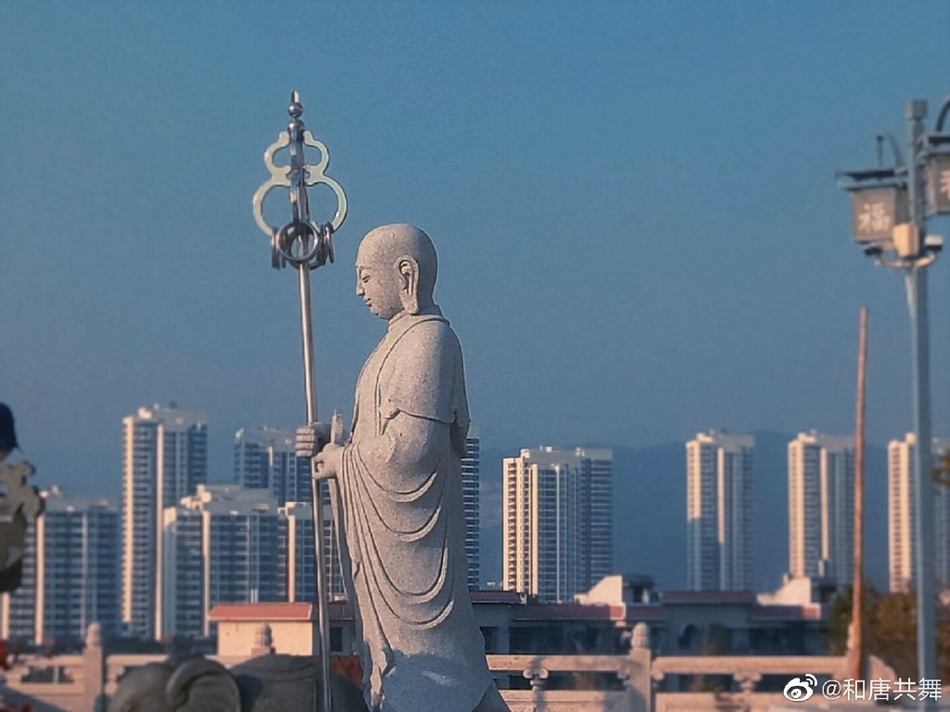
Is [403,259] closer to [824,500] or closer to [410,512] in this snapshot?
[410,512]

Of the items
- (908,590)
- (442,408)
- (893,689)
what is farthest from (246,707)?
(908,590)

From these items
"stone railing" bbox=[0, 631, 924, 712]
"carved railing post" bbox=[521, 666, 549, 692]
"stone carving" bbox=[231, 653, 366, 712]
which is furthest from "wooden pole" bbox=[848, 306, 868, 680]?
"stone carving" bbox=[231, 653, 366, 712]

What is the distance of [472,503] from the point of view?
544 centimetres

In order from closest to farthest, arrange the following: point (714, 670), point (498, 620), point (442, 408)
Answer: point (442, 408) < point (498, 620) < point (714, 670)

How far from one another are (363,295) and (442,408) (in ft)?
1.26

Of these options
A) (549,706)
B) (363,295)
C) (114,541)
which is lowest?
(549,706)

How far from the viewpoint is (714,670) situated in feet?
22.2

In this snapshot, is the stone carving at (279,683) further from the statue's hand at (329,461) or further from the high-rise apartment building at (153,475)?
the high-rise apartment building at (153,475)

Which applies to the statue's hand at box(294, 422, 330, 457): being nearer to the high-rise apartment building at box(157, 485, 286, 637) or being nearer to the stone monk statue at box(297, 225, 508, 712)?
the stone monk statue at box(297, 225, 508, 712)

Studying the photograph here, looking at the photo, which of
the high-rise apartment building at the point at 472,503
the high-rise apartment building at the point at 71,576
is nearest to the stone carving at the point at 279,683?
the high-rise apartment building at the point at 472,503

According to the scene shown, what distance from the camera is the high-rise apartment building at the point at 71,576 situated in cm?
552

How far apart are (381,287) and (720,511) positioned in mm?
6614

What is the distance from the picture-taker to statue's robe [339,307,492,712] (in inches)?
182

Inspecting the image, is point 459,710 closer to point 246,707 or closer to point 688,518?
point 246,707
